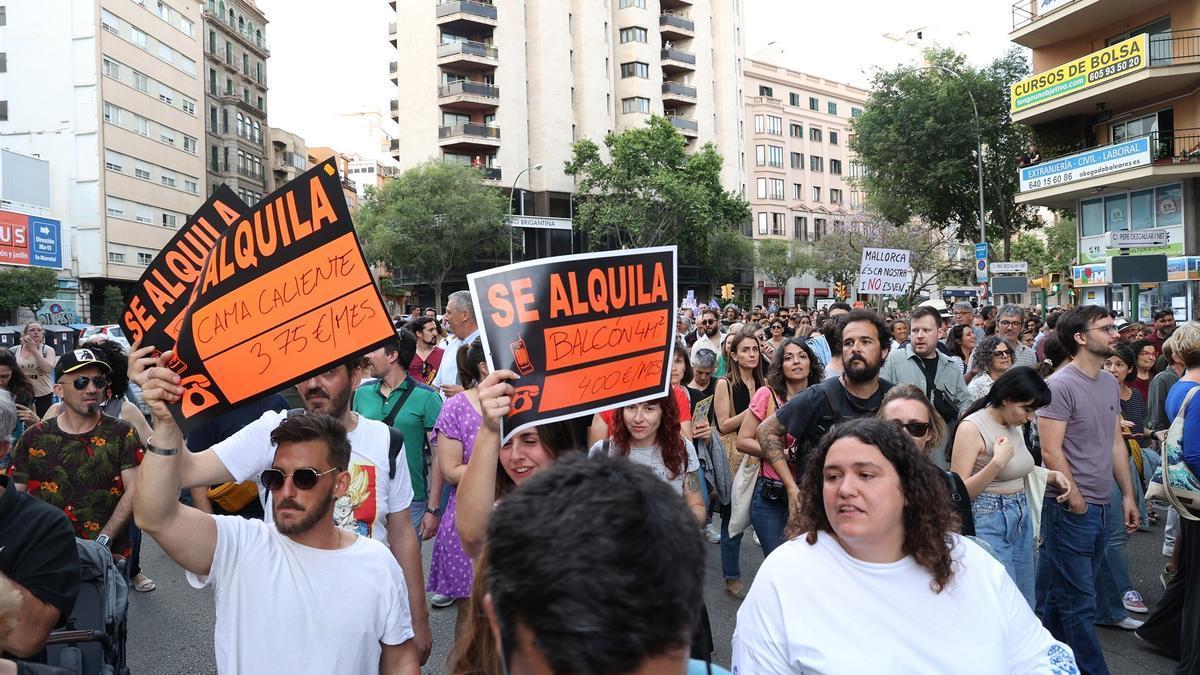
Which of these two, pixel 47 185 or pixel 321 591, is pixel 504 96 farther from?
pixel 321 591

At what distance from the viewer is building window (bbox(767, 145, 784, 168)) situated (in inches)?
2707

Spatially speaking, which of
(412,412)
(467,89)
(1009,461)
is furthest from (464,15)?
(1009,461)

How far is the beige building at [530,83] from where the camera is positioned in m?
51.7

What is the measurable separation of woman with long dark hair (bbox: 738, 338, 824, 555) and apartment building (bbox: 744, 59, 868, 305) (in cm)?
6094

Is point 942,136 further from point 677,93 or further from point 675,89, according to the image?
point 675,89

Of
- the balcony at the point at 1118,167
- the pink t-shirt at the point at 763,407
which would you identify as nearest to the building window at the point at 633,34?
the balcony at the point at 1118,167

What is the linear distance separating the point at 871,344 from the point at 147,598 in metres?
5.49

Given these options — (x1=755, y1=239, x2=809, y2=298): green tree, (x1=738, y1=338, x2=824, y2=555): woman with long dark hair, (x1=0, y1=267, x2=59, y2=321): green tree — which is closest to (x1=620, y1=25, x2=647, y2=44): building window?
(x1=755, y1=239, x2=809, y2=298): green tree

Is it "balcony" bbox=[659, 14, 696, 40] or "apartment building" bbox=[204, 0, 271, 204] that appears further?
"balcony" bbox=[659, 14, 696, 40]

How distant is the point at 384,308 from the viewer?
3145mm

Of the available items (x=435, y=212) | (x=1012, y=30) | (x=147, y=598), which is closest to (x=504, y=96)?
(x=435, y=212)

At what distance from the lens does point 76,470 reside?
4633 mm

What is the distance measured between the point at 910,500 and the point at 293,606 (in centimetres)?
185

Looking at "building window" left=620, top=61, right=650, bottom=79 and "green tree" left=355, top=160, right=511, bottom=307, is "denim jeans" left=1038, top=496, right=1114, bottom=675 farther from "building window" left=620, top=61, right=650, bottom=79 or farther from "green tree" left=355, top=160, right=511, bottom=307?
"building window" left=620, top=61, right=650, bottom=79
